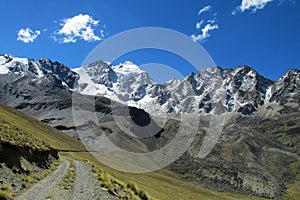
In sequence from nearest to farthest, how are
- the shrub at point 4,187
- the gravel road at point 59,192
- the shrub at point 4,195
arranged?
1. the shrub at point 4,195
2. the shrub at point 4,187
3. the gravel road at point 59,192

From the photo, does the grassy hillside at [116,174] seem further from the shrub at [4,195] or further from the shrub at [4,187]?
the shrub at [4,195]

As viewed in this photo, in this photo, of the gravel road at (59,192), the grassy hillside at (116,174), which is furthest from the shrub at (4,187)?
the grassy hillside at (116,174)

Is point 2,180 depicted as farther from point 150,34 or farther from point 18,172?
point 150,34

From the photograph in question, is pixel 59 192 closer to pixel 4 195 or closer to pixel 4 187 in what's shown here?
pixel 4 187

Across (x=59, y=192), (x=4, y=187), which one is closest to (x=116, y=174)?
(x=59, y=192)

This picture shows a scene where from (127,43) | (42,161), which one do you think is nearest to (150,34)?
(127,43)

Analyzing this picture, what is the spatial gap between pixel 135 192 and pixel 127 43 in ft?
134

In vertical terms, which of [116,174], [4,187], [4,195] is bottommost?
[4,195]

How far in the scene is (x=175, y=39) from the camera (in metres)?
65.1

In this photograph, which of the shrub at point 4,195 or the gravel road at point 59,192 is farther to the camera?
the gravel road at point 59,192

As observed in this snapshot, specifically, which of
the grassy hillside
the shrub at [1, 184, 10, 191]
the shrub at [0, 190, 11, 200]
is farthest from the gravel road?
the grassy hillside

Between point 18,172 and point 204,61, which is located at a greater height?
point 204,61

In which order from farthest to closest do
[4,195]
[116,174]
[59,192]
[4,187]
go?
[116,174], [59,192], [4,187], [4,195]

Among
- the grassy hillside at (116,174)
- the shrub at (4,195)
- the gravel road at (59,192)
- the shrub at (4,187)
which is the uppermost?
the grassy hillside at (116,174)
